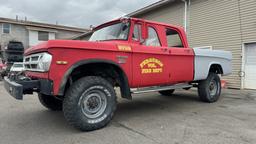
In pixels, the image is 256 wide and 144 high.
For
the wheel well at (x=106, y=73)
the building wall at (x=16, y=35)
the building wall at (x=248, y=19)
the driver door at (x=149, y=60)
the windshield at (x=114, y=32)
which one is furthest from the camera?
the building wall at (x=16, y=35)

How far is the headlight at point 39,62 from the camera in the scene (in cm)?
345

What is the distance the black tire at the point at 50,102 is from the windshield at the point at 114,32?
72.1 inches

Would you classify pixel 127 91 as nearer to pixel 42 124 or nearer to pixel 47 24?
pixel 42 124

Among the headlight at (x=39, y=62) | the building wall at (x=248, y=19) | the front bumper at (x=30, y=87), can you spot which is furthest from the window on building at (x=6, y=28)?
the front bumper at (x=30, y=87)

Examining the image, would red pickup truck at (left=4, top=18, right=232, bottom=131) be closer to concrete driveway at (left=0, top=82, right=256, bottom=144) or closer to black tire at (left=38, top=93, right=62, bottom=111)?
black tire at (left=38, top=93, right=62, bottom=111)

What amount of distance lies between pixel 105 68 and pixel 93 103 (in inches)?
29.4

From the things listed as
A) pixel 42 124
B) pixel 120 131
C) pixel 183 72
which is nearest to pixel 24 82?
pixel 42 124

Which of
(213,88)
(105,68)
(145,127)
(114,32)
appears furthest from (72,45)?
(213,88)

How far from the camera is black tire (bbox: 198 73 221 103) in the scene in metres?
6.41

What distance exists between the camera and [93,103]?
3.96 m

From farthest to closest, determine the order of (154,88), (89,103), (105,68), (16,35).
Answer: (16,35) → (154,88) → (105,68) → (89,103)

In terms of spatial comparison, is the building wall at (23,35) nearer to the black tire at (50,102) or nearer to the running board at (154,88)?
the black tire at (50,102)

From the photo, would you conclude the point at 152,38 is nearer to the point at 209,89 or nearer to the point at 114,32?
the point at 114,32

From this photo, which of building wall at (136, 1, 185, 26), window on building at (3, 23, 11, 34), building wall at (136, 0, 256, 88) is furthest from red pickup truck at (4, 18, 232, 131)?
window on building at (3, 23, 11, 34)
